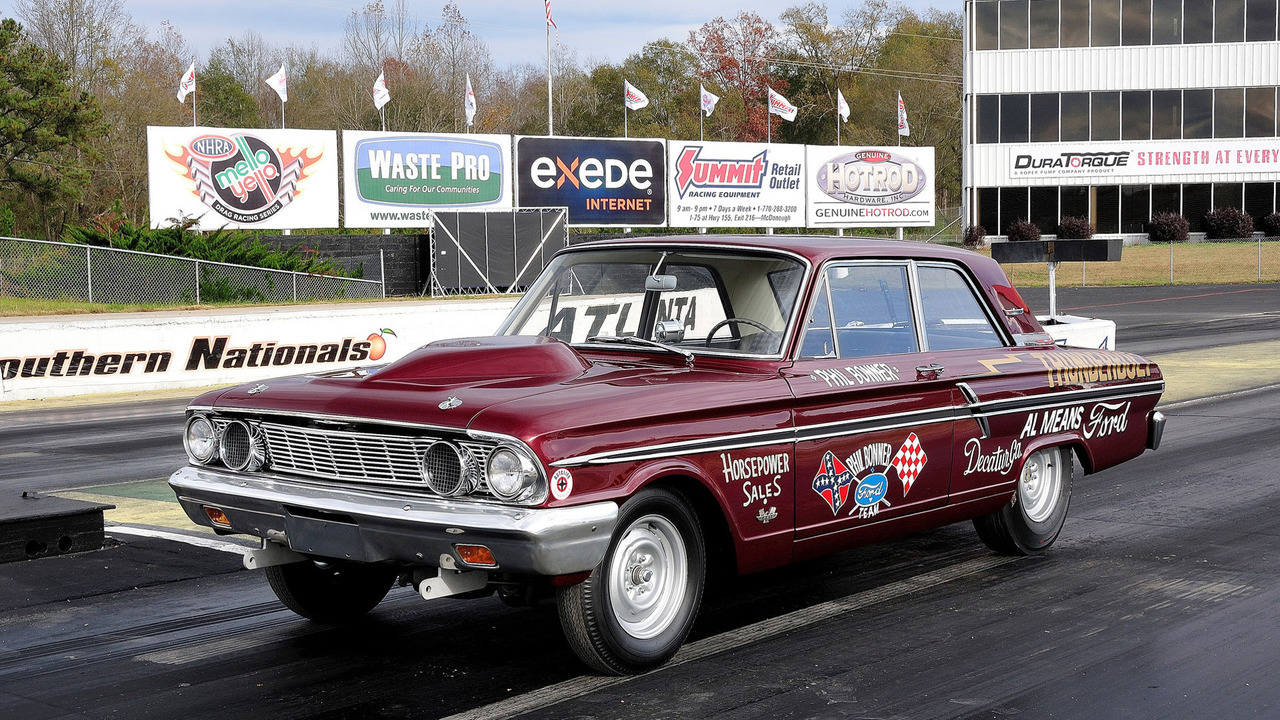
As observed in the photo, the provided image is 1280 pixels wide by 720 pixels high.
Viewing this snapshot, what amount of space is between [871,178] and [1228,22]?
20.3 meters

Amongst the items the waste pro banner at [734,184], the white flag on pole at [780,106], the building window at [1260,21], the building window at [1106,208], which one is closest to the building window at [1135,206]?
the building window at [1106,208]

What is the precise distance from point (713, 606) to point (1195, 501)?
4446mm

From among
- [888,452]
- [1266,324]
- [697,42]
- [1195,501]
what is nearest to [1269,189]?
[1266,324]

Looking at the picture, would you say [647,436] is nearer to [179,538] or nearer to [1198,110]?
[179,538]

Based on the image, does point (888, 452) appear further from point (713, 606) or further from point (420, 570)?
point (420, 570)

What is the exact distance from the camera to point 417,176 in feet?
128

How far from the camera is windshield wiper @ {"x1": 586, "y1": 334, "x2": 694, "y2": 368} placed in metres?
5.82

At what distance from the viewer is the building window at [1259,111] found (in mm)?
55938

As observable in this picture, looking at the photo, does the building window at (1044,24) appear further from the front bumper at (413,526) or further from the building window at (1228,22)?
the front bumper at (413,526)

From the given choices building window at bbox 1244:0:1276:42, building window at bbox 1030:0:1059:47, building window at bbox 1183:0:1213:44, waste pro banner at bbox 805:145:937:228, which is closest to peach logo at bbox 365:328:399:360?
waste pro banner at bbox 805:145:937:228

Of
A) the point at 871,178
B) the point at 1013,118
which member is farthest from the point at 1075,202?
the point at 871,178

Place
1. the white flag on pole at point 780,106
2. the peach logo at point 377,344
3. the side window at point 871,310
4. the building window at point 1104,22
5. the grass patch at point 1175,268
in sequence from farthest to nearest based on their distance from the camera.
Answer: the building window at point 1104,22 → the white flag on pole at point 780,106 → the grass patch at point 1175,268 → the peach logo at point 377,344 → the side window at point 871,310

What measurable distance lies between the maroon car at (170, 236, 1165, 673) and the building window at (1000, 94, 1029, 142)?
52.8m

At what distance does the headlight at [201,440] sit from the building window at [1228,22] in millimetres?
58960
